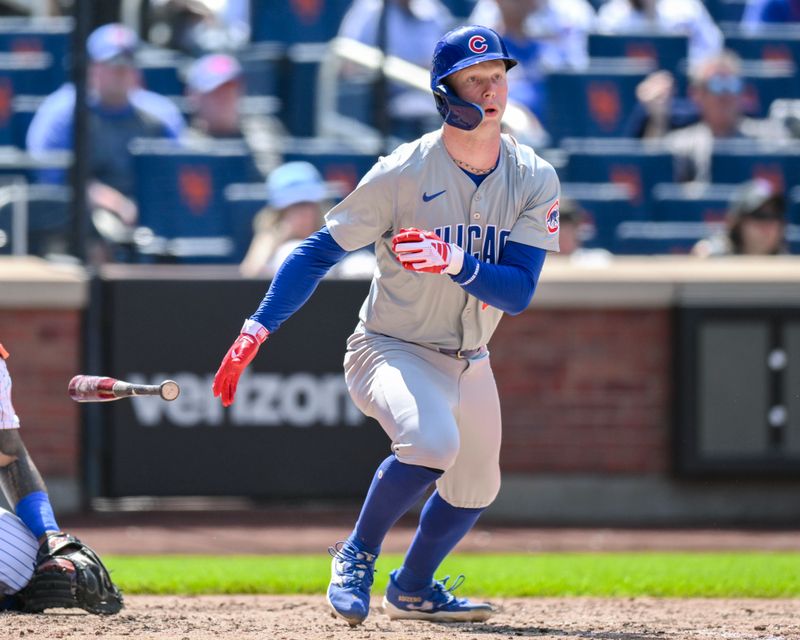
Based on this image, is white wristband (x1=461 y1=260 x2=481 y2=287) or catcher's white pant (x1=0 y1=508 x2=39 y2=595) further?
catcher's white pant (x1=0 y1=508 x2=39 y2=595)

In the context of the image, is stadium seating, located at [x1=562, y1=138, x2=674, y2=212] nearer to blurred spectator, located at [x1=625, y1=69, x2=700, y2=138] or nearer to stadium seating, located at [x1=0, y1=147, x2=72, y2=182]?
blurred spectator, located at [x1=625, y1=69, x2=700, y2=138]

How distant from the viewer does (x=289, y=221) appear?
8.48 meters

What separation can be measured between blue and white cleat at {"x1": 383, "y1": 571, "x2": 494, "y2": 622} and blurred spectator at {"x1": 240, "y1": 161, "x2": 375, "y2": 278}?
11.4 feet

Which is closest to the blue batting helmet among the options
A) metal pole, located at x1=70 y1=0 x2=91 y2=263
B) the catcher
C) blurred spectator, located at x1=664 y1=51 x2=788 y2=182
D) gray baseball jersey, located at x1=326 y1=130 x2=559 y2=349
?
gray baseball jersey, located at x1=326 y1=130 x2=559 y2=349

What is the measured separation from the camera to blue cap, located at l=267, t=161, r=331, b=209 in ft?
27.5

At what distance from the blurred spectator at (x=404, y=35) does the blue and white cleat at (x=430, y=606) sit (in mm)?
4432

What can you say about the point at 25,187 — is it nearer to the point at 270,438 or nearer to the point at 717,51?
the point at 270,438

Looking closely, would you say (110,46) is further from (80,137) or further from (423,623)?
(423,623)

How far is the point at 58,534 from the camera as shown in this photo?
5.02 m

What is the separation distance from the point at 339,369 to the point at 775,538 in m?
2.59

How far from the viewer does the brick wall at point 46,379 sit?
329 inches

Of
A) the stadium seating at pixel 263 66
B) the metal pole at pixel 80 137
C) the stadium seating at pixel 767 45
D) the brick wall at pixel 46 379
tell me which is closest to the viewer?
the brick wall at pixel 46 379

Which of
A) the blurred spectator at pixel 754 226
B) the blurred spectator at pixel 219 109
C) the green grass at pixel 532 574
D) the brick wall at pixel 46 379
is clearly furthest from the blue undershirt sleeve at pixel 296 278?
the blurred spectator at pixel 754 226

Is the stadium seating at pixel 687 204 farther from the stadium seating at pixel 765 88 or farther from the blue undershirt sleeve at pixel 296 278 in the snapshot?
the blue undershirt sleeve at pixel 296 278
